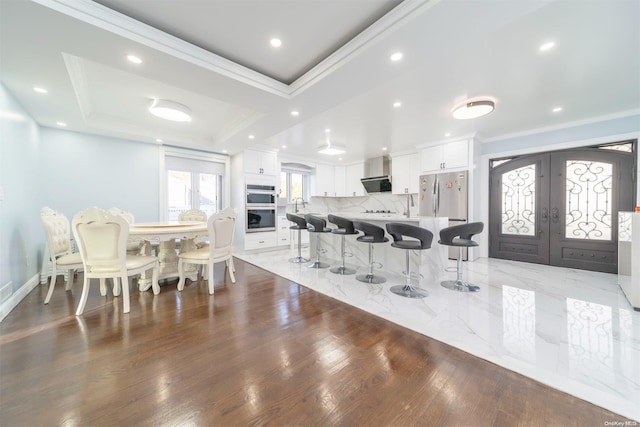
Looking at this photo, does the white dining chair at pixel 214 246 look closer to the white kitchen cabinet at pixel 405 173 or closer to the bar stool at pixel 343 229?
the bar stool at pixel 343 229

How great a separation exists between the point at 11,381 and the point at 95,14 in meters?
2.55

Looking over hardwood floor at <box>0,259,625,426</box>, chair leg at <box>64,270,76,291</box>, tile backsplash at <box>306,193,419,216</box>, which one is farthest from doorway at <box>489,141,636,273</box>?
chair leg at <box>64,270,76,291</box>

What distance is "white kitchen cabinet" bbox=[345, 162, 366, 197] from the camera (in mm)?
6895

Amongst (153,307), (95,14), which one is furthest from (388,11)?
(153,307)

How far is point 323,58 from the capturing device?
2363 mm

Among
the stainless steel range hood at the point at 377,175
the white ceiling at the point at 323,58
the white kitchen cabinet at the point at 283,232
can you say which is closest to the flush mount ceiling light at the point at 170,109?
the white ceiling at the point at 323,58

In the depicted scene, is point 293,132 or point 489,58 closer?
point 489,58

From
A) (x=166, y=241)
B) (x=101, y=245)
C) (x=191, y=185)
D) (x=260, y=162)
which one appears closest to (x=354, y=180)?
(x=260, y=162)

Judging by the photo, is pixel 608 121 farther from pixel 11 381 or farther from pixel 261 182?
pixel 11 381

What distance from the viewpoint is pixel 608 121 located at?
3738 millimetres

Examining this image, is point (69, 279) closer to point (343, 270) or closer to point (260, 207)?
point (260, 207)

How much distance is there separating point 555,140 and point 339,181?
4.88 meters

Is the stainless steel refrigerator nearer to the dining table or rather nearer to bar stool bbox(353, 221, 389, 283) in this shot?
bar stool bbox(353, 221, 389, 283)

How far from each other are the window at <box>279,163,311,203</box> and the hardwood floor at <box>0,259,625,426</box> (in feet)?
15.7
